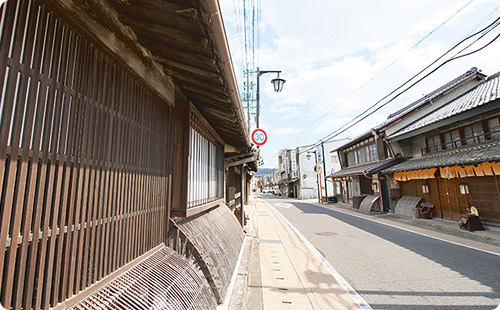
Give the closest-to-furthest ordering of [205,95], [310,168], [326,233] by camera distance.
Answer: [205,95], [326,233], [310,168]

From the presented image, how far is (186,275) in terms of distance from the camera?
10.3ft

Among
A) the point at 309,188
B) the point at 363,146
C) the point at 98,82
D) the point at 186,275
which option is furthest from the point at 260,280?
the point at 309,188

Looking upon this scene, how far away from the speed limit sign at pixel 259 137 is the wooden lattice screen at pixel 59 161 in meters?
8.39

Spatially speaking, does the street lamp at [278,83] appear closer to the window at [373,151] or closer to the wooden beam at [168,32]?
the wooden beam at [168,32]

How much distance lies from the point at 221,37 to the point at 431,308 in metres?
5.94

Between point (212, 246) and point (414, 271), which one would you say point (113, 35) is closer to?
point (212, 246)

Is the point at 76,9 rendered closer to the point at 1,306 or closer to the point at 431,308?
the point at 1,306

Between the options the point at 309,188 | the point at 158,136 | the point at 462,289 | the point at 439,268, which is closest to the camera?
the point at 158,136

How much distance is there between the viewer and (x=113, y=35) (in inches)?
96.0

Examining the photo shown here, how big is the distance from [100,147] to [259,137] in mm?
9274

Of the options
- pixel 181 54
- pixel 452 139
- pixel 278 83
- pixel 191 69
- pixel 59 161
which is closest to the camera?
pixel 59 161

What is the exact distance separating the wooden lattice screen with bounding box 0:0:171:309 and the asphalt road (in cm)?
511

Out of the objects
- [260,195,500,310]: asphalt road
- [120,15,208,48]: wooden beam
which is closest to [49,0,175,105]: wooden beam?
[120,15,208,48]: wooden beam

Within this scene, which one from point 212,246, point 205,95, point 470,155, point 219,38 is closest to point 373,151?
point 470,155
